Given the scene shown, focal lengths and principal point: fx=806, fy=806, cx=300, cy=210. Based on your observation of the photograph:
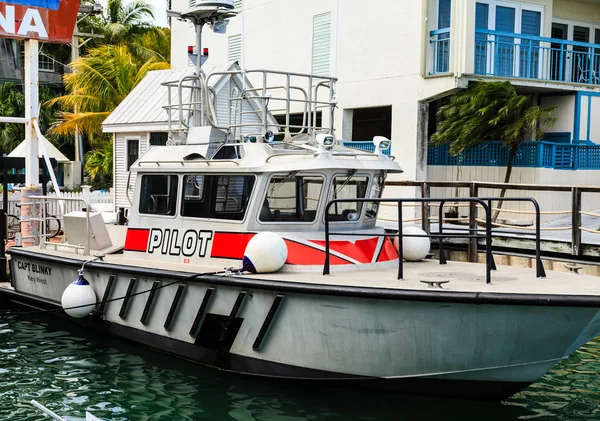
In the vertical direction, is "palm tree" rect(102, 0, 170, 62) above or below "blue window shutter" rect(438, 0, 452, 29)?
above

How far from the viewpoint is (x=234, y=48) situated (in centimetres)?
2238

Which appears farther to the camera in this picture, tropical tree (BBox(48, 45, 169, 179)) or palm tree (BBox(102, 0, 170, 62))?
palm tree (BBox(102, 0, 170, 62))

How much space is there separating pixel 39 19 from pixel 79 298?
17.7 ft

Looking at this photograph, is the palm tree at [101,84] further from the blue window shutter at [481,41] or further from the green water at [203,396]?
the green water at [203,396]

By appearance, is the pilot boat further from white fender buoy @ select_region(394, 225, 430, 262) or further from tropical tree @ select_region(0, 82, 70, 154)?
tropical tree @ select_region(0, 82, 70, 154)

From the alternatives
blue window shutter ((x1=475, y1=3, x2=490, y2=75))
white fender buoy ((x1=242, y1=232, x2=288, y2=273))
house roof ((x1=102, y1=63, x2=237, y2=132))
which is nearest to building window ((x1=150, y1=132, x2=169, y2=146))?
house roof ((x1=102, y1=63, x2=237, y2=132))

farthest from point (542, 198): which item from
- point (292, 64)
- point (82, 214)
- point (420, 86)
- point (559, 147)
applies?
point (82, 214)

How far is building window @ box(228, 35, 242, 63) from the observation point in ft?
72.6

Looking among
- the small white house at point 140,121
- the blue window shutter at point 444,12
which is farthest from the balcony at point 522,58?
the small white house at point 140,121

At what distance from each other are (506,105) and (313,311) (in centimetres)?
984

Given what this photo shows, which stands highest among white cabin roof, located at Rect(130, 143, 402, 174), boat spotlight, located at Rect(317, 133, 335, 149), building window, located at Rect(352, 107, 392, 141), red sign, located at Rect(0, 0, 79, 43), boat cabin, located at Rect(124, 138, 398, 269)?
red sign, located at Rect(0, 0, 79, 43)

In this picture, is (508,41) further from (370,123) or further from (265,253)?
(265,253)

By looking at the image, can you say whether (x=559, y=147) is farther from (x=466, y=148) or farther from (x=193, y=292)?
(x=193, y=292)

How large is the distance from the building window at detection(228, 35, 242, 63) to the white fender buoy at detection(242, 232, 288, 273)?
14616mm
